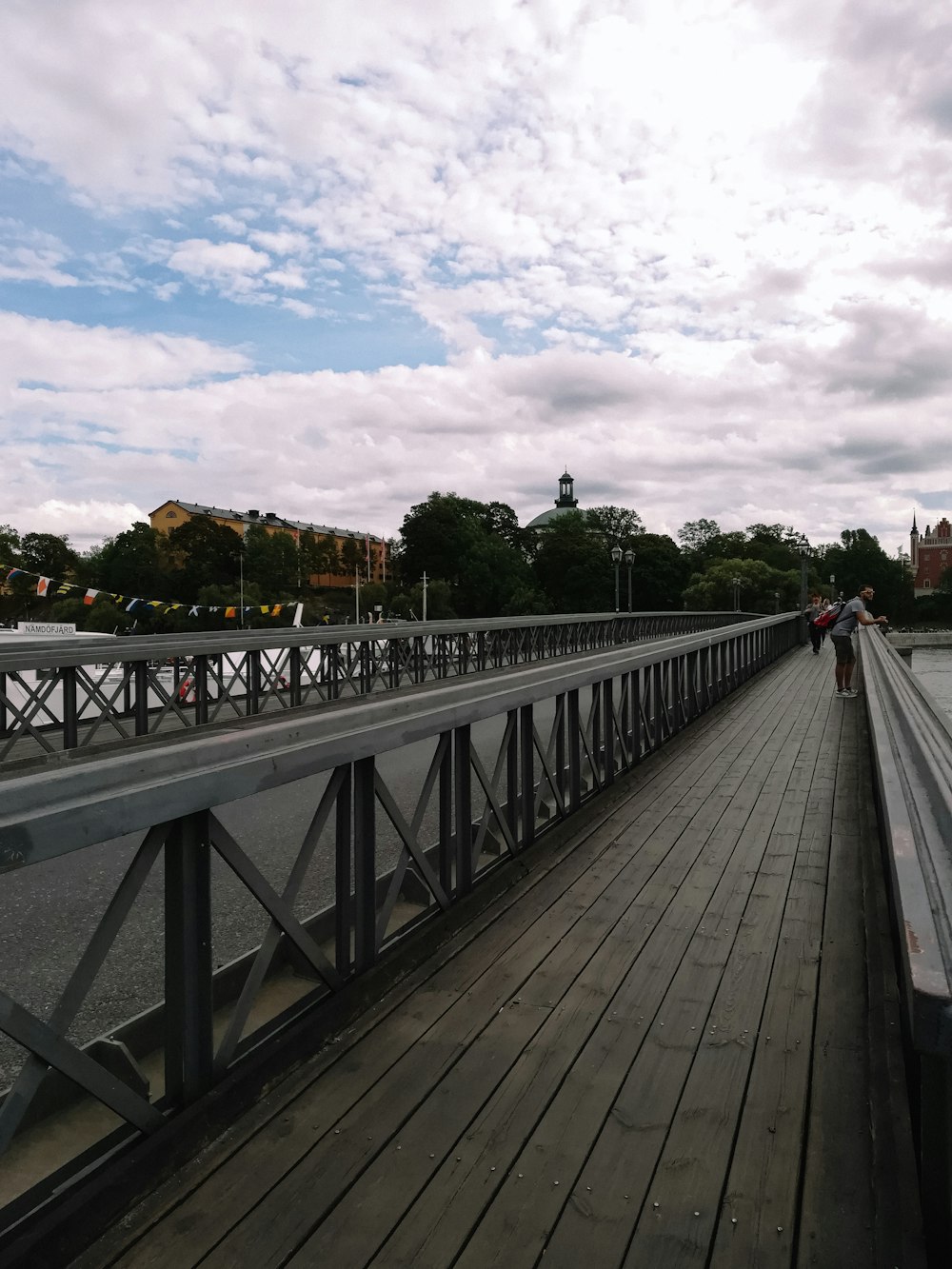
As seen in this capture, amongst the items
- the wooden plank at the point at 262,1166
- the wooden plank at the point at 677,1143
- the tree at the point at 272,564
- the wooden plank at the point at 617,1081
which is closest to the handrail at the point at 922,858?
the wooden plank at the point at 677,1143

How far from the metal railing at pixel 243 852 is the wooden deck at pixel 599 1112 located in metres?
0.22

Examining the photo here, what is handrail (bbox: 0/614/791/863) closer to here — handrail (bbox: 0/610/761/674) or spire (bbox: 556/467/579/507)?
handrail (bbox: 0/610/761/674)

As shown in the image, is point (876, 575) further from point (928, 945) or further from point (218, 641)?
point (928, 945)

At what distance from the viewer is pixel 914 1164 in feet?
Answer: 7.50

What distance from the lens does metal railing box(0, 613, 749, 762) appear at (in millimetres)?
8719

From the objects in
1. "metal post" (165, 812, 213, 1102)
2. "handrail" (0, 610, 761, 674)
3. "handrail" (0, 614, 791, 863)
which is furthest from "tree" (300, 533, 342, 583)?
"metal post" (165, 812, 213, 1102)

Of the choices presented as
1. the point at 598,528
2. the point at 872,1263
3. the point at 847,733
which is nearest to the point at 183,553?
the point at 598,528

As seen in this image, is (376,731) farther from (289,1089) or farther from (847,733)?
(847,733)

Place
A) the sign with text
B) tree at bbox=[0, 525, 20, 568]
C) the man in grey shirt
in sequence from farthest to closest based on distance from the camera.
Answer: tree at bbox=[0, 525, 20, 568], the sign with text, the man in grey shirt

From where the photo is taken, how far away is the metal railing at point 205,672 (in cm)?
872

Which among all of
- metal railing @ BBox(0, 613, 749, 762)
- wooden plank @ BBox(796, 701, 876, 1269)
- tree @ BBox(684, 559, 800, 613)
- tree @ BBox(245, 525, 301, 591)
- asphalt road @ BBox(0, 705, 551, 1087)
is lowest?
asphalt road @ BBox(0, 705, 551, 1087)

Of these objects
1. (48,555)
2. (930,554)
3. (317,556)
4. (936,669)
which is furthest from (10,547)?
(930,554)

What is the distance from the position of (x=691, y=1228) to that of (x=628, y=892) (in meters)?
2.40

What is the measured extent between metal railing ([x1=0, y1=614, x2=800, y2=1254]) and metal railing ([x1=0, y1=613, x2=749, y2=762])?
4340mm
